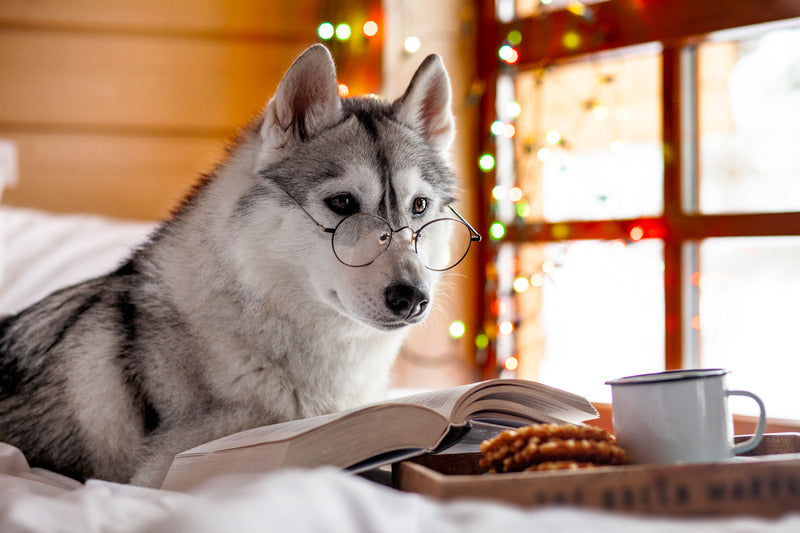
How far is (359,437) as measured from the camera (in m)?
0.90

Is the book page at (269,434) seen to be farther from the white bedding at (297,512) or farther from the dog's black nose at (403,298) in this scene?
the dog's black nose at (403,298)

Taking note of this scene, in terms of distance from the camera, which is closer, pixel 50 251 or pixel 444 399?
pixel 444 399

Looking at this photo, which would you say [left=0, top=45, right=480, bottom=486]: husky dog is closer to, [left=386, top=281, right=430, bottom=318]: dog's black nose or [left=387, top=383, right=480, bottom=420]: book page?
[left=386, top=281, right=430, bottom=318]: dog's black nose

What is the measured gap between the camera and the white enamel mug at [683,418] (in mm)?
846

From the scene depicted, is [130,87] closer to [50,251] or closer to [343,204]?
[50,251]

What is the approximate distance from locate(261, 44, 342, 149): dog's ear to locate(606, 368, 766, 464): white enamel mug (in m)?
0.74

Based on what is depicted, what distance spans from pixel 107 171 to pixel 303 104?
1702mm

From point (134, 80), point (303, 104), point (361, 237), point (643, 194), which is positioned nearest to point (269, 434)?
point (361, 237)

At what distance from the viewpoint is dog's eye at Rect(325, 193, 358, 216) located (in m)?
1.26

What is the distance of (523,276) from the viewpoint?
2.73m

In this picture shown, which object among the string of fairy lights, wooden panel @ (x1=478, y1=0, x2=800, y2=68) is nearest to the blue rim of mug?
wooden panel @ (x1=478, y1=0, x2=800, y2=68)

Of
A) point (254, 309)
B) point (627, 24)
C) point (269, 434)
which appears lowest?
point (269, 434)

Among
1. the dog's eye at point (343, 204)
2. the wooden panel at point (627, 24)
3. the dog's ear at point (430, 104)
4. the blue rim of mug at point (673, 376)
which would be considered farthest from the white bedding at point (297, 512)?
the wooden panel at point (627, 24)

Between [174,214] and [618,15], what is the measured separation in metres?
1.69
